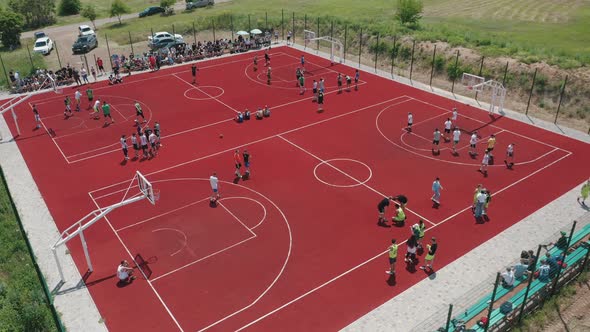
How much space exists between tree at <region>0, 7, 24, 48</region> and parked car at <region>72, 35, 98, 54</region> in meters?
9.56

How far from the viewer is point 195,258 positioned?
67.3 ft

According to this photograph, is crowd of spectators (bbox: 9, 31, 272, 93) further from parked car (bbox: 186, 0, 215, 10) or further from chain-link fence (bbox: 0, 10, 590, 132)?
parked car (bbox: 186, 0, 215, 10)

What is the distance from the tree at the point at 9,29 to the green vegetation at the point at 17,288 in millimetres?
39998

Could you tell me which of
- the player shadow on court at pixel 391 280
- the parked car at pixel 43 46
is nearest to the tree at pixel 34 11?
the parked car at pixel 43 46

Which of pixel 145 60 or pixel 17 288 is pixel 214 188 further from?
pixel 145 60

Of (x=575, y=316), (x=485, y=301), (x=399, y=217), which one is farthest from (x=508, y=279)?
(x=399, y=217)

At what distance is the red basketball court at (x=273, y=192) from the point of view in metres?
18.5

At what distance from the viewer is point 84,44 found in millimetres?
52250

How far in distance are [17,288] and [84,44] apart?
39.4 metres

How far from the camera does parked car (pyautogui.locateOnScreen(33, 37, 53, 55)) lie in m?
52.0

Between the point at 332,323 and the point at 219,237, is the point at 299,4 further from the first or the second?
the point at 332,323

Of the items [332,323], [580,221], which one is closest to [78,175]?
[332,323]

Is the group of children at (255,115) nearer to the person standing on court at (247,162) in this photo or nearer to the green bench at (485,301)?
the person standing on court at (247,162)

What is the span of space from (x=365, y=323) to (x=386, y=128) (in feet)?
59.9
